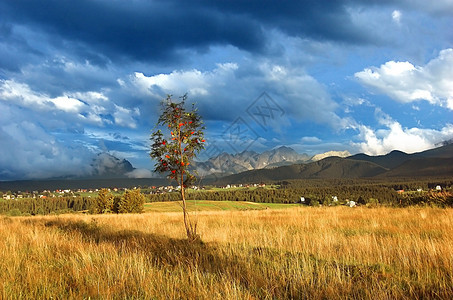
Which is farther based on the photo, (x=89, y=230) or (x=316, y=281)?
(x=89, y=230)

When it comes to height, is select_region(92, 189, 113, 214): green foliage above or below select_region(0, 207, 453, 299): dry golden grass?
below

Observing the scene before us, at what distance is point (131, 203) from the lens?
57.5 meters

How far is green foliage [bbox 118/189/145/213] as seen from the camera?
56.8 metres

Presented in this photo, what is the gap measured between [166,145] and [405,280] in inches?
283

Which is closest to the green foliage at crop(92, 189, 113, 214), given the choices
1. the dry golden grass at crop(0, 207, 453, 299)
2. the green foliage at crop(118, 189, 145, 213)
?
the green foliage at crop(118, 189, 145, 213)

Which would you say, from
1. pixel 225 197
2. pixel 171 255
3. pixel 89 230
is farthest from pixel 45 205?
pixel 171 255

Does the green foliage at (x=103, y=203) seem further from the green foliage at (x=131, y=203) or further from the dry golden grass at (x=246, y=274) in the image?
the dry golden grass at (x=246, y=274)

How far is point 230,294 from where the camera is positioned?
4008mm

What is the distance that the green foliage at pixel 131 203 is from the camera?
56812 millimetres

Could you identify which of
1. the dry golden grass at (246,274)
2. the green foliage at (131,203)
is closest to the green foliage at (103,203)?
the green foliage at (131,203)

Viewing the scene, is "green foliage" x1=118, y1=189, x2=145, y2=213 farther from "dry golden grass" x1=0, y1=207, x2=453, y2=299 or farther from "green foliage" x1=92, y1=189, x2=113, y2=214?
"dry golden grass" x1=0, y1=207, x2=453, y2=299

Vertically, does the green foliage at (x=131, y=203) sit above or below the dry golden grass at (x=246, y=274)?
below

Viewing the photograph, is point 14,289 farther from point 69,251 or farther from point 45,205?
point 45,205

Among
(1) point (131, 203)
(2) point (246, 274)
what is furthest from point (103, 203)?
(2) point (246, 274)
